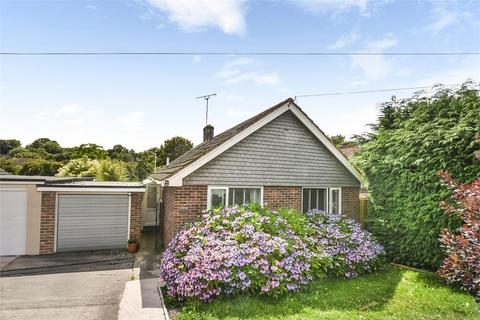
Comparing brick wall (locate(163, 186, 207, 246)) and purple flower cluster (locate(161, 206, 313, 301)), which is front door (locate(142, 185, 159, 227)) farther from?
purple flower cluster (locate(161, 206, 313, 301))

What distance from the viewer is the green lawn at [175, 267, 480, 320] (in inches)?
222

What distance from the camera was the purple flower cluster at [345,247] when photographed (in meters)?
7.77

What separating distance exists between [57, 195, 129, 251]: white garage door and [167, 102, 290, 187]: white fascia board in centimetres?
362

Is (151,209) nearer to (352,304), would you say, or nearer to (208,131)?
(208,131)

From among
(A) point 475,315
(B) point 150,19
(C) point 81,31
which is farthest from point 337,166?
(C) point 81,31

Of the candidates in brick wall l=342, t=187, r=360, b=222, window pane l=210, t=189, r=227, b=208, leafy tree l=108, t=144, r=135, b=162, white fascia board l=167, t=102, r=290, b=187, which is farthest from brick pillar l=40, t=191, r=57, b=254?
leafy tree l=108, t=144, r=135, b=162

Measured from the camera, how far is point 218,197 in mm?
9641

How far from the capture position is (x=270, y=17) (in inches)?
361

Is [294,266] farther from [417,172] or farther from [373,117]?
[373,117]

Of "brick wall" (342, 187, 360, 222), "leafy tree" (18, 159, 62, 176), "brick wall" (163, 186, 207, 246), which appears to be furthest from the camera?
"leafy tree" (18, 159, 62, 176)

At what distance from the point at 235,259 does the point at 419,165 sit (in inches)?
242

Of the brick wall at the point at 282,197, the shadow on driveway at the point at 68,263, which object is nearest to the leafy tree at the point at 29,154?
the shadow on driveway at the point at 68,263

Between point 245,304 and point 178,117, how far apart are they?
11.3 m

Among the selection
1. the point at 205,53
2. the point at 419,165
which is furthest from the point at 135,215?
the point at 419,165
